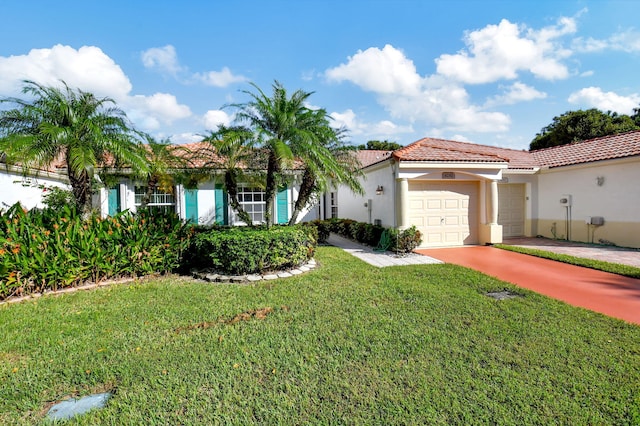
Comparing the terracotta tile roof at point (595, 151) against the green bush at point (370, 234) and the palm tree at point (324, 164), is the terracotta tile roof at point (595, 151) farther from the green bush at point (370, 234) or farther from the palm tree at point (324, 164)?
the palm tree at point (324, 164)

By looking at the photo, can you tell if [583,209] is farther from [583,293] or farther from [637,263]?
[583,293]

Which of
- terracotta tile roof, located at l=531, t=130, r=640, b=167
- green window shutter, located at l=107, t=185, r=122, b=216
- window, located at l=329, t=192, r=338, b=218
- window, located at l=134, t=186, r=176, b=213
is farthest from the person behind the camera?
window, located at l=329, t=192, r=338, b=218

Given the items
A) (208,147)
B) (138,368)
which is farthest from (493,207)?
(138,368)

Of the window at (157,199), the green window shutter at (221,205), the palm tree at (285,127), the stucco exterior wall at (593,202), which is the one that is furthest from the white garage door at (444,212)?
the window at (157,199)

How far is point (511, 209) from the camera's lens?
14336 millimetres

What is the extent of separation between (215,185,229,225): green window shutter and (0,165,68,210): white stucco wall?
629 centimetres

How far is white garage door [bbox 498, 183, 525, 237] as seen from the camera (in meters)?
14.2

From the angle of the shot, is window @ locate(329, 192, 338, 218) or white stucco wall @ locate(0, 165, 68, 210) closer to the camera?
white stucco wall @ locate(0, 165, 68, 210)

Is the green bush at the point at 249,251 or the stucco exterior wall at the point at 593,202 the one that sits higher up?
the stucco exterior wall at the point at 593,202

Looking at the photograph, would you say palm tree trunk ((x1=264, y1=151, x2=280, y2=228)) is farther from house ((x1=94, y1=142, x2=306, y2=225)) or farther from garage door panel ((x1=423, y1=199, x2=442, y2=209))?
garage door panel ((x1=423, y1=199, x2=442, y2=209))

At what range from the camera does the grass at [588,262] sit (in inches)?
299

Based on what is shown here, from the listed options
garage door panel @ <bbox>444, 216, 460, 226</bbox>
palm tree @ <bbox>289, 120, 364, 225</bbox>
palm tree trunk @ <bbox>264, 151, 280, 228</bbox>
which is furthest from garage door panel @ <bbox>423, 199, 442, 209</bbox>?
palm tree trunk @ <bbox>264, 151, 280, 228</bbox>

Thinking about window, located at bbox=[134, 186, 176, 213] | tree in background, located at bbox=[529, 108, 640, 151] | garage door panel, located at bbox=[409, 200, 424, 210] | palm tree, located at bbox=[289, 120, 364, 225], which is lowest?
garage door panel, located at bbox=[409, 200, 424, 210]

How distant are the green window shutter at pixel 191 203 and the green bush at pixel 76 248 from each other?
5.17 m
